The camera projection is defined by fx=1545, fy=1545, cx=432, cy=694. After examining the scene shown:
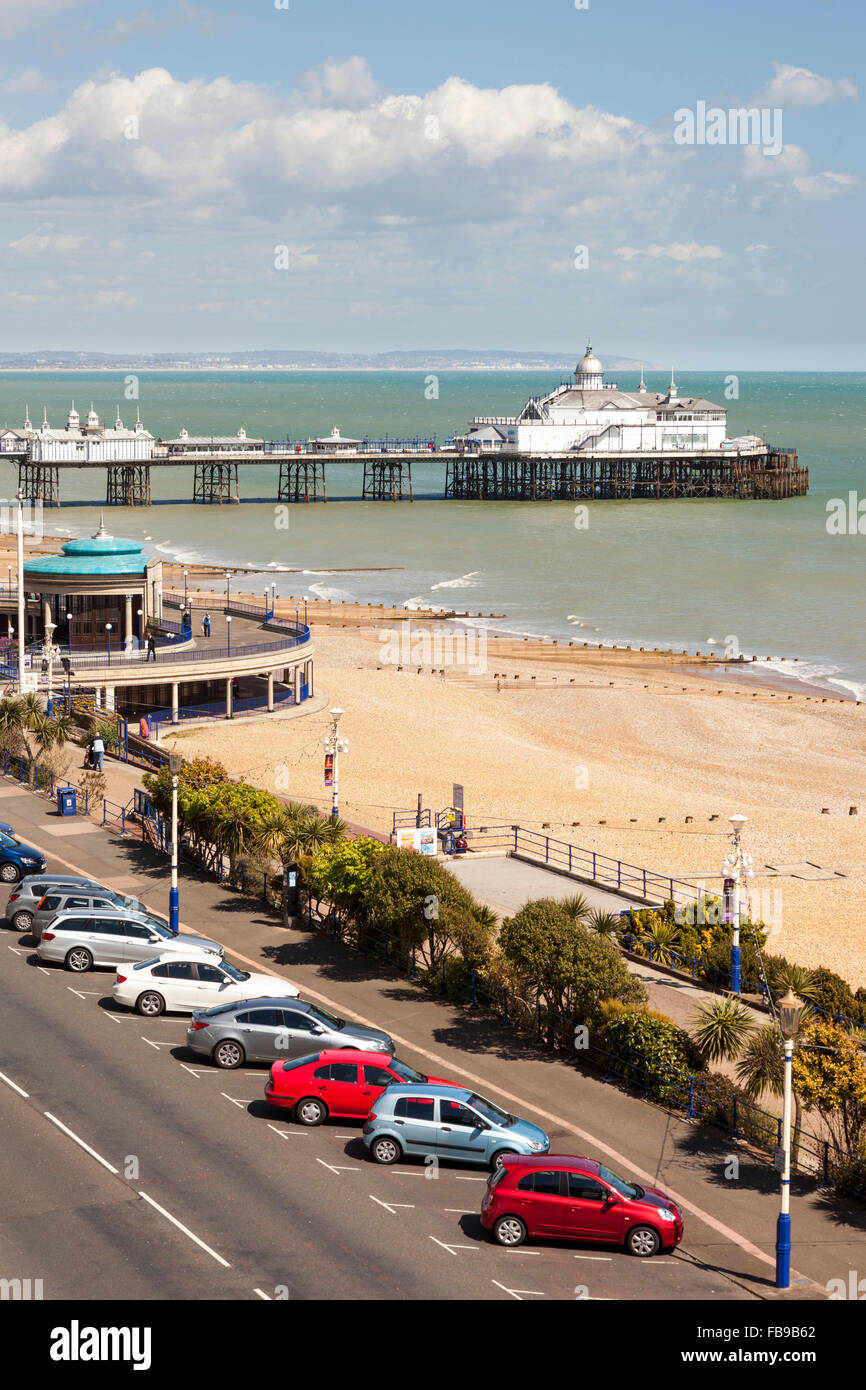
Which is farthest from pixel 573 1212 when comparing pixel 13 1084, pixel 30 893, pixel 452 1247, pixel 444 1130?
pixel 30 893

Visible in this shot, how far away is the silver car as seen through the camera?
24.5 metres

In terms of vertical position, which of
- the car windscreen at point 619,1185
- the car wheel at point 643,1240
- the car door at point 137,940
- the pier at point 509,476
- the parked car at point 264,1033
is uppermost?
the pier at point 509,476

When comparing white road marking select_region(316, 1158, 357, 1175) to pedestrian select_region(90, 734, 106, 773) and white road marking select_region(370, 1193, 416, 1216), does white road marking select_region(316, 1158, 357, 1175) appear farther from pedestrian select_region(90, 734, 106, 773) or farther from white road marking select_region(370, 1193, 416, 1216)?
pedestrian select_region(90, 734, 106, 773)

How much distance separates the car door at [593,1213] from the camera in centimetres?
1939

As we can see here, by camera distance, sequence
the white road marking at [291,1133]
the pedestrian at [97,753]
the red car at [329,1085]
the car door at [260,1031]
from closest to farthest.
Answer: the white road marking at [291,1133], the red car at [329,1085], the car door at [260,1031], the pedestrian at [97,753]

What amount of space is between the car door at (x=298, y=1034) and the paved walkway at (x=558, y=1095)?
1948 millimetres

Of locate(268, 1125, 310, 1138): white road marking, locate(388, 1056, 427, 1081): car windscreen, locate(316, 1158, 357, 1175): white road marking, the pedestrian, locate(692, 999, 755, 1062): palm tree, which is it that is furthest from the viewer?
the pedestrian

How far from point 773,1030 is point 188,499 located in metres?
137

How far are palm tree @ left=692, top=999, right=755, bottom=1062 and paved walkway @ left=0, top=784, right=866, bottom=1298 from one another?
3.84ft

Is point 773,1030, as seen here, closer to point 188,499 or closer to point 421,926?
point 421,926

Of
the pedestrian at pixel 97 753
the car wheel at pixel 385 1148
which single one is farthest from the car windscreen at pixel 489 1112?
the pedestrian at pixel 97 753

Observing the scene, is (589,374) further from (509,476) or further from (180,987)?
(180,987)

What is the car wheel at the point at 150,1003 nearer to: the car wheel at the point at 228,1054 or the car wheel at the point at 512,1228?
the car wheel at the point at 228,1054

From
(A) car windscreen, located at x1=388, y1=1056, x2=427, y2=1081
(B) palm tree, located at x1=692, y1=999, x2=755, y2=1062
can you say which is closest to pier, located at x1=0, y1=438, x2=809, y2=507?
(B) palm tree, located at x1=692, y1=999, x2=755, y2=1062
